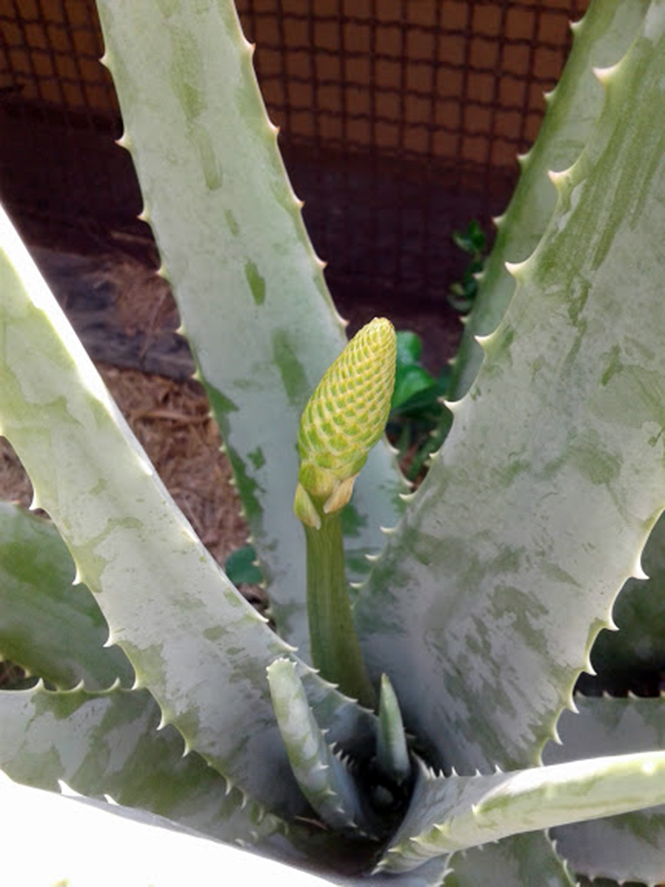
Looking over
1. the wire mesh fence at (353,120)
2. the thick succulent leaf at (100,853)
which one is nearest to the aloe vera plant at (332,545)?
the thick succulent leaf at (100,853)

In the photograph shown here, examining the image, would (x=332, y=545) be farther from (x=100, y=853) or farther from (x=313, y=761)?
(x=100, y=853)

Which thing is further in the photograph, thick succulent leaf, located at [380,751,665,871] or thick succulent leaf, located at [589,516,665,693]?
thick succulent leaf, located at [589,516,665,693]

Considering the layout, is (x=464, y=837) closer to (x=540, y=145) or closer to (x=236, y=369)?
(x=236, y=369)

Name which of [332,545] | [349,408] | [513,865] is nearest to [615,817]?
[513,865]

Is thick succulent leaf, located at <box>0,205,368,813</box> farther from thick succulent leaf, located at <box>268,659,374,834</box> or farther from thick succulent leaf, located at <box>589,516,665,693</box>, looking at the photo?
thick succulent leaf, located at <box>589,516,665,693</box>

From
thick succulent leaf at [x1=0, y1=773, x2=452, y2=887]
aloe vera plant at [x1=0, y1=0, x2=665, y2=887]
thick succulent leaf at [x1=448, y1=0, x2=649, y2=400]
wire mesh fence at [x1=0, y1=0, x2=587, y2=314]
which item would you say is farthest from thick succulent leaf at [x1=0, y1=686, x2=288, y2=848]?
wire mesh fence at [x1=0, y1=0, x2=587, y2=314]

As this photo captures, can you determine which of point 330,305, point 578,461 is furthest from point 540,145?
point 578,461
